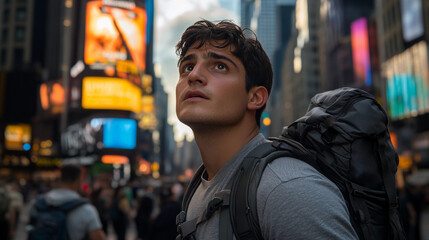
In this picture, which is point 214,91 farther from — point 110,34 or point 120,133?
point 110,34

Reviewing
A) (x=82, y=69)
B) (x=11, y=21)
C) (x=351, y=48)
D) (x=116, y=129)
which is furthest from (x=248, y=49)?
(x=11, y=21)

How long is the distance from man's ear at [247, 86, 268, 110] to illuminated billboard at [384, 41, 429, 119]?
168ft

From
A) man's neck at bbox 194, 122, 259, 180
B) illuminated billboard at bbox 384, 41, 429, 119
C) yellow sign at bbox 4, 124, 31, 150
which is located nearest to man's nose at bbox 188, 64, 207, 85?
man's neck at bbox 194, 122, 259, 180

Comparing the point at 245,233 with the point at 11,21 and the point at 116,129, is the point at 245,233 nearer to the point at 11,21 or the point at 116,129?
the point at 116,129

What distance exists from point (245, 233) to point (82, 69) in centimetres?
4496

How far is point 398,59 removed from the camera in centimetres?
5591

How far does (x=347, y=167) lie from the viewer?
1828mm

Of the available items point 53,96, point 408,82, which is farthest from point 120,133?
point 408,82

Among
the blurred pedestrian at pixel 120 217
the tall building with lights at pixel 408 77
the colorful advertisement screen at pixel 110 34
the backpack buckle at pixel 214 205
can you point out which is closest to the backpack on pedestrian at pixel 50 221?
the backpack buckle at pixel 214 205

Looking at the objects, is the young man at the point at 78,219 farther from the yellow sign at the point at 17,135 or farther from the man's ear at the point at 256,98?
the yellow sign at the point at 17,135

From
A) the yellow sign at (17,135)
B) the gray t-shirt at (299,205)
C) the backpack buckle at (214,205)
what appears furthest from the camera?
the yellow sign at (17,135)

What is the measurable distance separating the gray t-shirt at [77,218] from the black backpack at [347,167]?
3723 millimetres

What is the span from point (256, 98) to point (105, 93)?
43.7 m

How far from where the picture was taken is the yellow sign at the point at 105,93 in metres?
43.6
